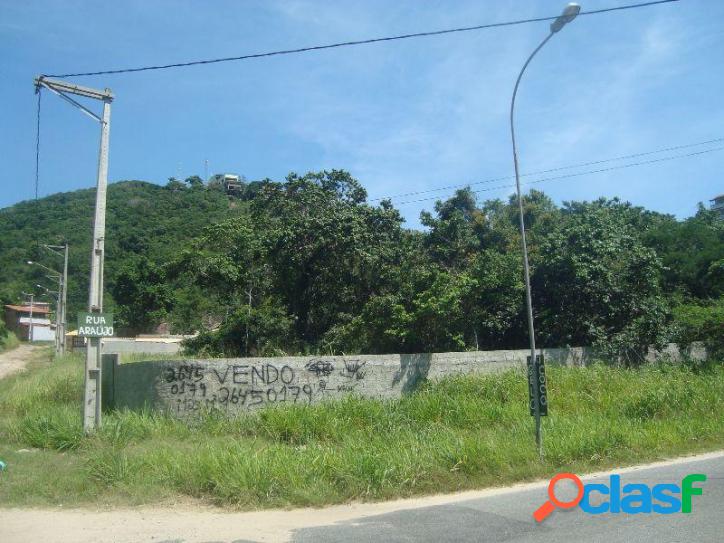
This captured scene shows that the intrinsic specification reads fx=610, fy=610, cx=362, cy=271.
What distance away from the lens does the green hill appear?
154ft

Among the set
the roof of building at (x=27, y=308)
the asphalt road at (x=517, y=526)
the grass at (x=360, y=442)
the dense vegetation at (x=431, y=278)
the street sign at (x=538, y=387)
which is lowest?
the asphalt road at (x=517, y=526)

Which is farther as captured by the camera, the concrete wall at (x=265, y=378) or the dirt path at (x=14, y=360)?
the dirt path at (x=14, y=360)

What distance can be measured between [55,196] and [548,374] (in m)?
52.7

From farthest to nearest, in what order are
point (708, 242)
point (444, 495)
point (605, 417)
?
1. point (708, 242)
2. point (605, 417)
3. point (444, 495)

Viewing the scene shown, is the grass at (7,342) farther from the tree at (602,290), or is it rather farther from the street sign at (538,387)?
the street sign at (538,387)

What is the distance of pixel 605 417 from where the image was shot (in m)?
13.3

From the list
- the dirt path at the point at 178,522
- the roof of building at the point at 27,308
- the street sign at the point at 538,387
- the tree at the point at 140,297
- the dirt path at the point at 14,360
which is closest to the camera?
the dirt path at the point at 178,522

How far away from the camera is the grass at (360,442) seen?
27.5ft

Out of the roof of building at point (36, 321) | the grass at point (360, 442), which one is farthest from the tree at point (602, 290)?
the roof of building at point (36, 321)

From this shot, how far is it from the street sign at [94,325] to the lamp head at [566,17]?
31.8 ft

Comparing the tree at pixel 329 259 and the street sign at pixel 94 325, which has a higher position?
the tree at pixel 329 259

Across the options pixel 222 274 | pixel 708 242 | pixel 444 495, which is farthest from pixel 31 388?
pixel 708 242

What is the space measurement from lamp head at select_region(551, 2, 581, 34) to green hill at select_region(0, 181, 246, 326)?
121ft

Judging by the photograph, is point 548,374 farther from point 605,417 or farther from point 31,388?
point 31,388
